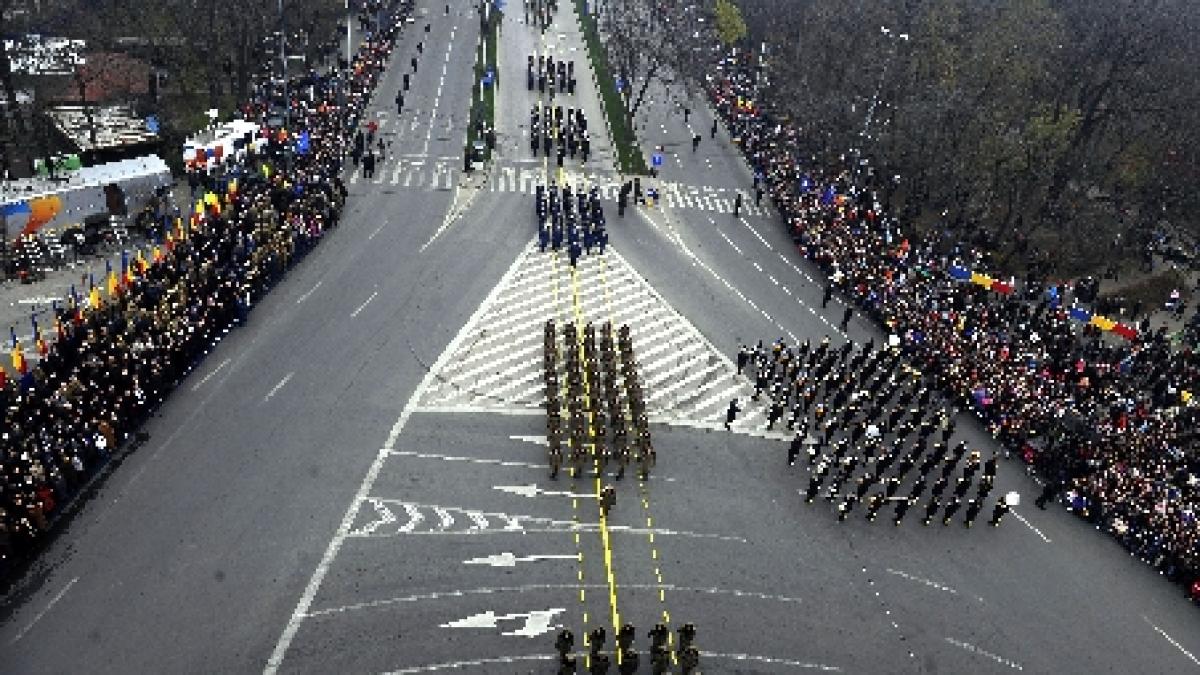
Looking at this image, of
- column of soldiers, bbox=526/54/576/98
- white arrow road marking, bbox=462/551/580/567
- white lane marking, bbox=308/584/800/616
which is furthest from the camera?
column of soldiers, bbox=526/54/576/98

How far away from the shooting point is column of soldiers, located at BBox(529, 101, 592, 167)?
2060 inches

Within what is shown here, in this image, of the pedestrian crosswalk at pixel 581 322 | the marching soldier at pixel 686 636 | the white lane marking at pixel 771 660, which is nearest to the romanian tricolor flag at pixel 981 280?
the pedestrian crosswalk at pixel 581 322

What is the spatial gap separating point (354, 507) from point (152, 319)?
10041 millimetres

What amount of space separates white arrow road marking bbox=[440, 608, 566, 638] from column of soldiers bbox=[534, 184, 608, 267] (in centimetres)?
1979

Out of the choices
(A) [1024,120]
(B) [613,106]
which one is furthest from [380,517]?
(B) [613,106]

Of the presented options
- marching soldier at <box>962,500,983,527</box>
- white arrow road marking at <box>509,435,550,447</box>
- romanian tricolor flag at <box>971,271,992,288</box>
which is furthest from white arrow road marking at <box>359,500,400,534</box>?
romanian tricolor flag at <box>971,271,992,288</box>

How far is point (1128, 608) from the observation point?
83.7ft

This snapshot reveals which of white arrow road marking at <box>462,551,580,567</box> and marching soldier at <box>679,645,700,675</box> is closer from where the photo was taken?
marching soldier at <box>679,645,700,675</box>

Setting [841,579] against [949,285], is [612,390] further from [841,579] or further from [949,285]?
[949,285]

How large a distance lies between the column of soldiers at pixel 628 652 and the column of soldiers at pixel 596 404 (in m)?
5.18

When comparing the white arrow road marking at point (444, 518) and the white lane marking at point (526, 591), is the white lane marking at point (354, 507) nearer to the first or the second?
the white lane marking at point (526, 591)

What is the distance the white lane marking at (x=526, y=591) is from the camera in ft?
73.4

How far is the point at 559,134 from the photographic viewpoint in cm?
5359

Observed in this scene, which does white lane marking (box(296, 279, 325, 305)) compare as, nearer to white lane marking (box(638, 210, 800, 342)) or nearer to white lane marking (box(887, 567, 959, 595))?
white lane marking (box(638, 210, 800, 342))
